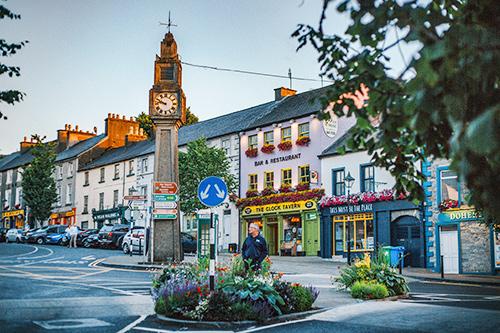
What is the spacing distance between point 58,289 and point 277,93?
35.3 m

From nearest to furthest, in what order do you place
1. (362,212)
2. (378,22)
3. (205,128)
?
(378,22), (362,212), (205,128)

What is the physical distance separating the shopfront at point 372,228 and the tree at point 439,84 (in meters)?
26.7

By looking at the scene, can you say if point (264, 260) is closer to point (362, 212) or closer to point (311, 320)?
point (311, 320)

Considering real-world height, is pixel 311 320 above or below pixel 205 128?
below

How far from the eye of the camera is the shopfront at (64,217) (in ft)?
212

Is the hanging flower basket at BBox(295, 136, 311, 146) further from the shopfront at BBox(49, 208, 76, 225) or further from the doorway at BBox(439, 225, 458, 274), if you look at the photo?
the shopfront at BBox(49, 208, 76, 225)

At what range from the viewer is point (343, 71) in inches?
243

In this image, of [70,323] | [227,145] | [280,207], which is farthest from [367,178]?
[70,323]

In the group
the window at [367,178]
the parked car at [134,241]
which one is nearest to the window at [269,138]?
the window at [367,178]

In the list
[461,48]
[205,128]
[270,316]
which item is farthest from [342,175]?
[461,48]

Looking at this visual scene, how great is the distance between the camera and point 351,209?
35.6 metres

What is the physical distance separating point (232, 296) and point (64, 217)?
58.7 meters

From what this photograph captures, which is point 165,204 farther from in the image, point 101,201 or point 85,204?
point 85,204

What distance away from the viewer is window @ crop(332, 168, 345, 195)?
3699 centimetres
